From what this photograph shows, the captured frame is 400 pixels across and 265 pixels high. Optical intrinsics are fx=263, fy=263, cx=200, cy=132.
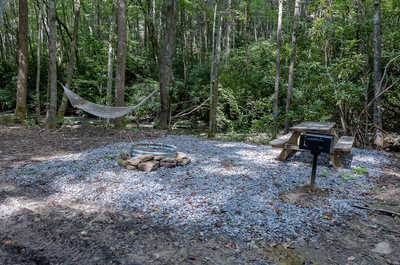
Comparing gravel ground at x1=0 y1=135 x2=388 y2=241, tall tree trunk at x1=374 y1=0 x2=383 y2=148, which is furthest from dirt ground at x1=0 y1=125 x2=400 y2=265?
tall tree trunk at x1=374 y1=0 x2=383 y2=148

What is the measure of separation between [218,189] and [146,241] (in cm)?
117

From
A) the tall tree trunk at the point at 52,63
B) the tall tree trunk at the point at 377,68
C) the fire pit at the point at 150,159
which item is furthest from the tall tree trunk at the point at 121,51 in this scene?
the tall tree trunk at the point at 377,68

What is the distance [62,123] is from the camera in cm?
849

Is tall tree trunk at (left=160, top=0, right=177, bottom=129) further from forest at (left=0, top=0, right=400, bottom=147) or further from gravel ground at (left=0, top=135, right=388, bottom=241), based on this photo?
gravel ground at (left=0, top=135, right=388, bottom=241)

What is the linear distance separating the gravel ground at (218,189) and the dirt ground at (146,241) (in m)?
0.12

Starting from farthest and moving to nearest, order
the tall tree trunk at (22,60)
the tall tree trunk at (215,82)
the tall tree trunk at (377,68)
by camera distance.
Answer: the tall tree trunk at (22,60)
the tall tree trunk at (215,82)
the tall tree trunk at (377,68)

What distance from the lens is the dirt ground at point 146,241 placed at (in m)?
1.87

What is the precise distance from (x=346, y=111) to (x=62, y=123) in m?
8.14

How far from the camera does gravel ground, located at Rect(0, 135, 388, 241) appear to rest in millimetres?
2369

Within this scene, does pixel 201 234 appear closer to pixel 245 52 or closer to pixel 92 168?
pixel 92 168

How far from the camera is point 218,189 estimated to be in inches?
120

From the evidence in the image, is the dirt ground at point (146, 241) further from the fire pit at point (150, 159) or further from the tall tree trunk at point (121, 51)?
the tall tree trunk at point (121, 51)

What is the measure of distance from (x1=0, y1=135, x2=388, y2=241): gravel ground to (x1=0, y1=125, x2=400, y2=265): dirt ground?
12cm

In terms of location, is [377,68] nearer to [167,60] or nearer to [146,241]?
[167,60]
